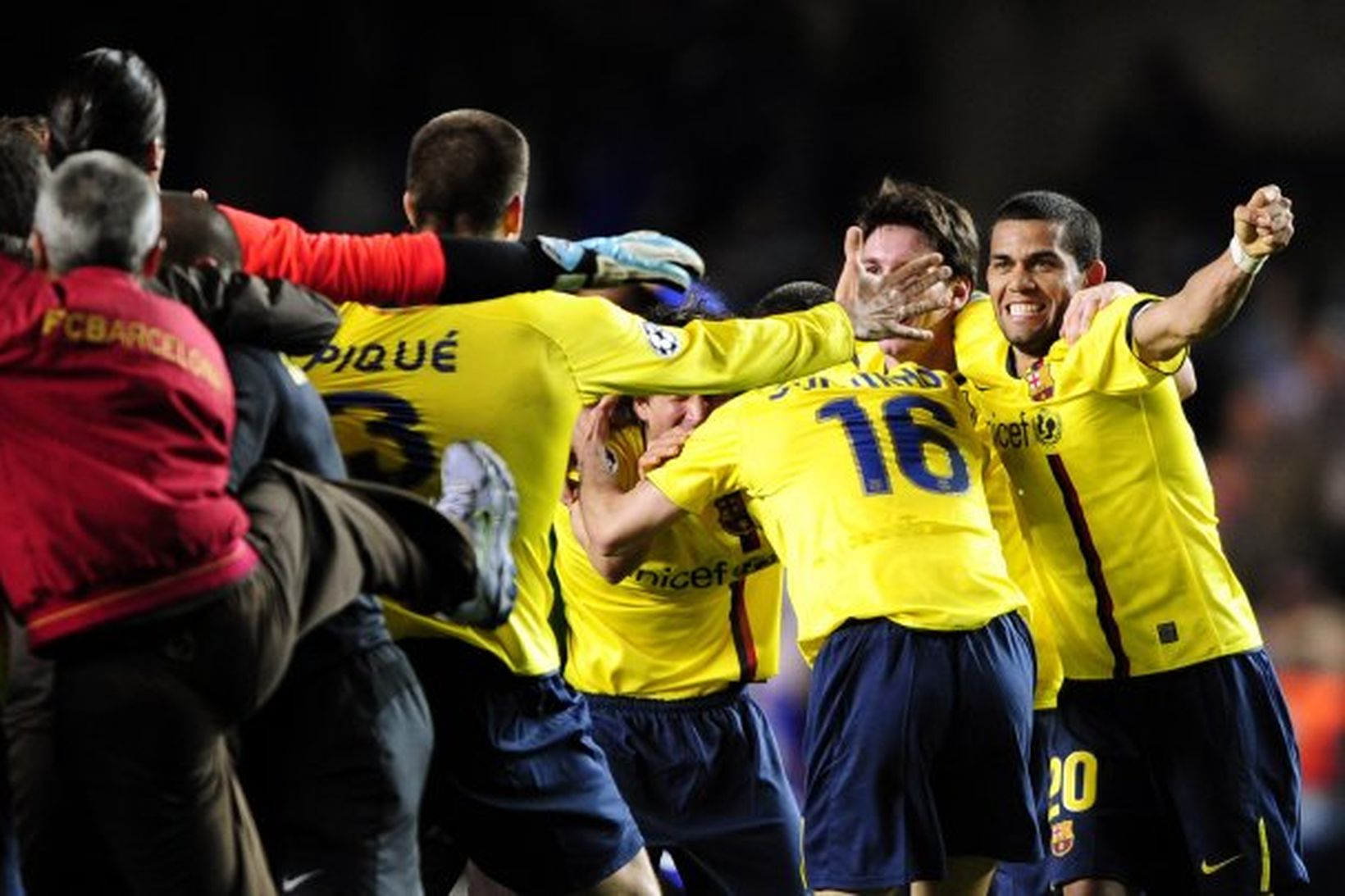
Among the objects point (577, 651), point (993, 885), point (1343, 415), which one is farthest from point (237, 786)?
point (1343, 415)

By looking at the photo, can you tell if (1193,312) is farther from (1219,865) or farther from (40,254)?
(40,254)

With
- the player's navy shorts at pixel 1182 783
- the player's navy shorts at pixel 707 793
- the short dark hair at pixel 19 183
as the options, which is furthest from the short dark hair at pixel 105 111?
the player's navy shorts at pixel 1182 783

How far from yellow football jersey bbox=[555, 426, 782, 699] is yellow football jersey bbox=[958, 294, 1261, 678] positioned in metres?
0.88

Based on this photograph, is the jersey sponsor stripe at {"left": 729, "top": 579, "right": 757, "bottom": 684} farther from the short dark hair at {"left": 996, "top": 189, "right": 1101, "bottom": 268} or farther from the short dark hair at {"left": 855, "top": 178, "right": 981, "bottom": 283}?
the short dark hair at {"left": 996, "top": 189, "right": 1101, "bottom": 268}

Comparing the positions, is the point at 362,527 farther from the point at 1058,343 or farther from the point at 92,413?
the point at 1058,343

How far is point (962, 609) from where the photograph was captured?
6.29m

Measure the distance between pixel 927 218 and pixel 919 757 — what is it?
159 cm

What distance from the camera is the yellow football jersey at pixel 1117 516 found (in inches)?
264

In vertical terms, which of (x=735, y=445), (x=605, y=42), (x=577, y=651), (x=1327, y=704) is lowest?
A: (x=1327, y=704)

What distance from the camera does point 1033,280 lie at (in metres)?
7.02

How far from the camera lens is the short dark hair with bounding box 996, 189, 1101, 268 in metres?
7.07

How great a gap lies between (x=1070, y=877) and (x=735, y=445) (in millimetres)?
1594

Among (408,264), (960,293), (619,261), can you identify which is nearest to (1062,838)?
(960,293)

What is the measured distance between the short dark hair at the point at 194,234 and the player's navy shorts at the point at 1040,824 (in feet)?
9.26
